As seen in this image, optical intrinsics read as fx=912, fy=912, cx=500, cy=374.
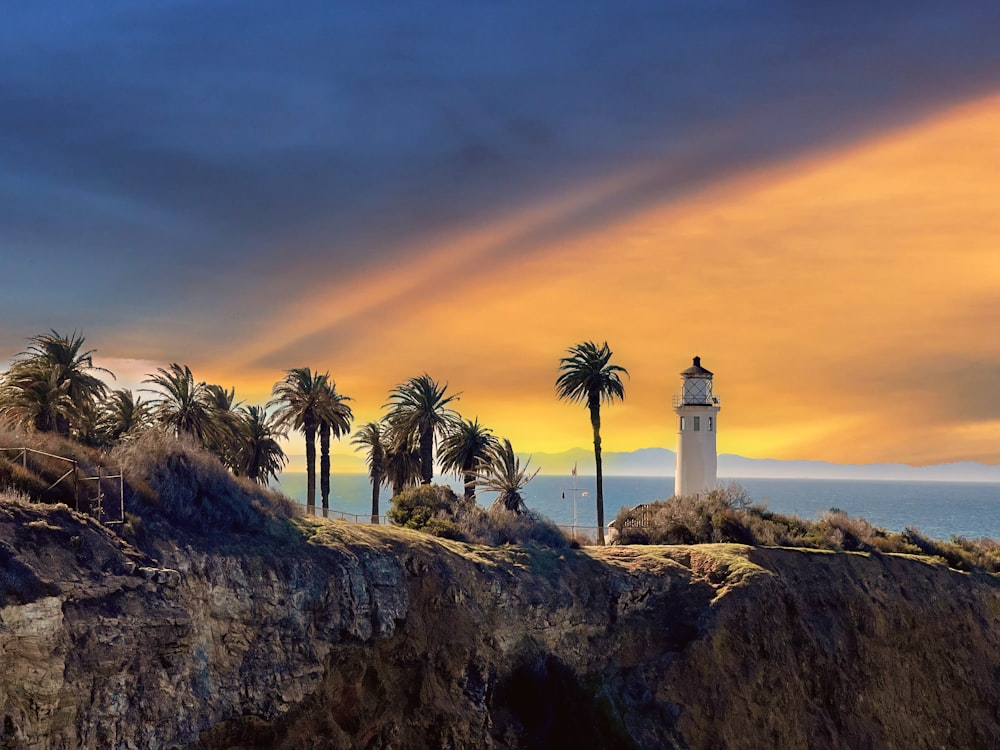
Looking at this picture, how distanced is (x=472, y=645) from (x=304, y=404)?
27.9 m

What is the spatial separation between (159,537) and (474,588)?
38.9 ft

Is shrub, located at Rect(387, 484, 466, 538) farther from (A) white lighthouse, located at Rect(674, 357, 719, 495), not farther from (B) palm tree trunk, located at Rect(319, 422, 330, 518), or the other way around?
(A) white lighthouse, located at Rect(674, 357, 719, 495)

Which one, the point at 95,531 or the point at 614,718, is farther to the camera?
the point at 614,718

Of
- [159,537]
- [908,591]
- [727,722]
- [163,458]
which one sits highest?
[163,458]

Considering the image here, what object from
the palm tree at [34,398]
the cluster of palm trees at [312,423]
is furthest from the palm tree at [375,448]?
the palm tree at [34,398]

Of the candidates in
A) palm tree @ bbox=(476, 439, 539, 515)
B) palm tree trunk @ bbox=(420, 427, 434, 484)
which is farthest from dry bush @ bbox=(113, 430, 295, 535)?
palm tree trunk @ bbox=(420, 427, 434, 484)

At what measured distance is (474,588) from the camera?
3453cm

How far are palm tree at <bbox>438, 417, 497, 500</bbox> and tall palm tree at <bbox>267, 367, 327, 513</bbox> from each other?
8228 millimetres

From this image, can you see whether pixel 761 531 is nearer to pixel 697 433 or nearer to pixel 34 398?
pixel 697 433

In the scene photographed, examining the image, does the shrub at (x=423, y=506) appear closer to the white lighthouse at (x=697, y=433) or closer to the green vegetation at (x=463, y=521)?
the green vegetation at (x=463, y=521)

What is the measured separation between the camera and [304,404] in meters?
57.5

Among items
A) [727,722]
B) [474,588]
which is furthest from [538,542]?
[727,722]

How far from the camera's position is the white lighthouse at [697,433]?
6262cm

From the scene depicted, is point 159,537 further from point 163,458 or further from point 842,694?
point 842,694
